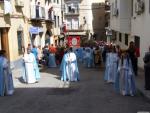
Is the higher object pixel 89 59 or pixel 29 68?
pixel 29 68

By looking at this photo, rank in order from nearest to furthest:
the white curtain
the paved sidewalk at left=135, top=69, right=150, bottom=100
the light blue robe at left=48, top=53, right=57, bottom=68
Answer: the paved sidewalk at left=135, top=69, right=150, bottom=100 → the white curtain → the light blue robe at left=48, top=53, right=57, bottom=68

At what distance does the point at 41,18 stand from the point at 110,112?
87.8 feet

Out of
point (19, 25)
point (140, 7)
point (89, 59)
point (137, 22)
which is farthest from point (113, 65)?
point (19, 25)

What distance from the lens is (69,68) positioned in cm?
2005

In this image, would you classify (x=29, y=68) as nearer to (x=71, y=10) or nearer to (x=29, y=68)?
(x=29, y=68)

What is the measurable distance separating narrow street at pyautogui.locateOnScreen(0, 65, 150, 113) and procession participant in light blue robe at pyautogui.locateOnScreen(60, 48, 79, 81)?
55.4 inches

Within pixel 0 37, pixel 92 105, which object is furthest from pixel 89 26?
pixel 92 105

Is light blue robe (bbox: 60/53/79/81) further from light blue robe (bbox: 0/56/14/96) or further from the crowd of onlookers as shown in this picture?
light blue robe (bbox: 0/56/14/96)

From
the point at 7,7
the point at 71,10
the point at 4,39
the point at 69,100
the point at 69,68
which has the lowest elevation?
the point at 69,100

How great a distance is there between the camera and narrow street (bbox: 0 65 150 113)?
12.2 m

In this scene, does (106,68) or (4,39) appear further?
(4,39)

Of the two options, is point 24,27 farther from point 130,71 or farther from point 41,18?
point 130,71

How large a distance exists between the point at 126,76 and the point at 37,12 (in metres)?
22.3

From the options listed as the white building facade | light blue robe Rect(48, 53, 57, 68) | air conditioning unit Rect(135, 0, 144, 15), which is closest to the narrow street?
the white building facade
